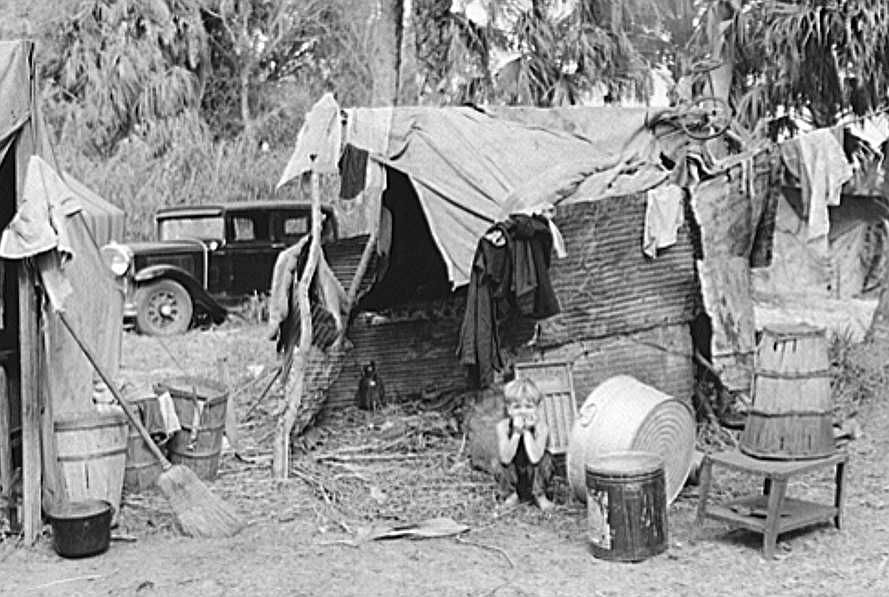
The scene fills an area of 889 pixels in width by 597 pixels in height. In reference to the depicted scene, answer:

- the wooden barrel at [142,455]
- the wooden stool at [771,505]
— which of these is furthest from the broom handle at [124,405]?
the wooden stool at [771,505]

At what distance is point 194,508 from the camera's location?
6871mm

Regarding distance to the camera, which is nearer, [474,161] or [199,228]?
[474,161]

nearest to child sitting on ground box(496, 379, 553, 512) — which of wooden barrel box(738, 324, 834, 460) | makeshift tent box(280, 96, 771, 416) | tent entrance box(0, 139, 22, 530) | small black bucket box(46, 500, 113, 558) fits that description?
makeshift tent box(280, 96, 771, 416)

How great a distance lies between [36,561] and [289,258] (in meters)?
2.76

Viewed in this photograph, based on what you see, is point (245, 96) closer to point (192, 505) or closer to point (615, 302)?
point (615, 302)

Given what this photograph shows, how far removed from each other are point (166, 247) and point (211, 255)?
2.10ft

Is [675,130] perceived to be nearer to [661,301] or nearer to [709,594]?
[661,301]

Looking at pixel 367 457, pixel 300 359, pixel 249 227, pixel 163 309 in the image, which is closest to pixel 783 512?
pixel 367 457

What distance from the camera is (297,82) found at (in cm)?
2455

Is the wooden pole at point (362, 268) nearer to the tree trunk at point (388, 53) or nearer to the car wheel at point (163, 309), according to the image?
the car wheel at point (163, 309)

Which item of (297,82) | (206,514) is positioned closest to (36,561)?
(206,514)

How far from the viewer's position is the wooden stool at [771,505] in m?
6.25

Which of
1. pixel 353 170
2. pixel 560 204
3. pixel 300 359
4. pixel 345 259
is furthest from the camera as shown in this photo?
pixel 345 259

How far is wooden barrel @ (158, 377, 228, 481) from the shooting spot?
784 centimetres
